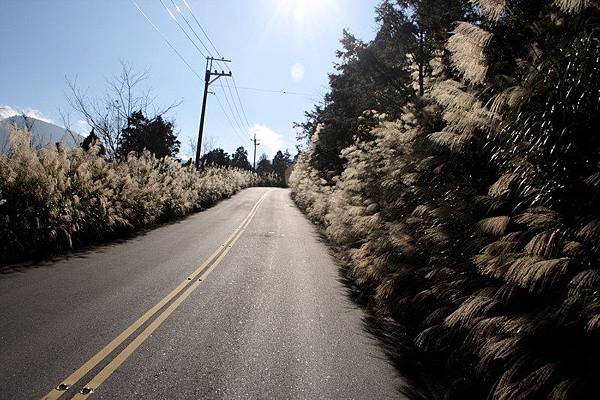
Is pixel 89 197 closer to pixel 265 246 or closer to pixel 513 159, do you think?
pixel 265 246

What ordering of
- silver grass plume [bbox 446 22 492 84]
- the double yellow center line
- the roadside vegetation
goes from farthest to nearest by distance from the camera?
silver grass plume [bbox 446 22 492 84]
the double yellow center line
the roadside vegetation

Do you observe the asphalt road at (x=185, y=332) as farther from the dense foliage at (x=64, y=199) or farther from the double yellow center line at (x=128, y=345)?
the dense foliage at (x=64, y=199)

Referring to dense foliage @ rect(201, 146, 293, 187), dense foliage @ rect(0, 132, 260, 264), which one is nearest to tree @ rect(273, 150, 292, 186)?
dense foliage @ rect(201, 146, 293, 187)

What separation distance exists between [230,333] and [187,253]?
5.34 meters

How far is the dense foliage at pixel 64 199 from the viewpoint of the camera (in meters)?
8.21

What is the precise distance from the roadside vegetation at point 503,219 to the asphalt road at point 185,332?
81cm

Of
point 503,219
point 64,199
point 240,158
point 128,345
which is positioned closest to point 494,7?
point 503,219

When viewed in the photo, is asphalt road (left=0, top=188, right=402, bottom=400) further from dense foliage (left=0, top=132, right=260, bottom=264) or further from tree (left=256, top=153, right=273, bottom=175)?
tree (left=256, top=153, right=273, bottom=175)

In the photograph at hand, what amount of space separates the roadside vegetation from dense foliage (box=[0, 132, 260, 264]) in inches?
284

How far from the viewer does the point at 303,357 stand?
4426 mm

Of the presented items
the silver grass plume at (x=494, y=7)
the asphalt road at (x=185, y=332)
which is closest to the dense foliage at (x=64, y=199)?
the asphalt road at (x=185, y=332)

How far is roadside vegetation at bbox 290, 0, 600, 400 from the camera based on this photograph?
286 centimetres

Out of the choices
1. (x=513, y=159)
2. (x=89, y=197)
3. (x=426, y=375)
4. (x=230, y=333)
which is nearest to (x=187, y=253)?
(x=89, y=197)

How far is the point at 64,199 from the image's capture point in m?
9.52
